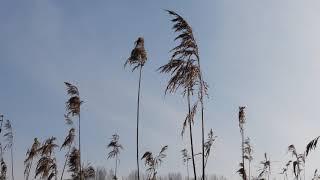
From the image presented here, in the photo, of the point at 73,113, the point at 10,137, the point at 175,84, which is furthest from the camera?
the point at 10,137

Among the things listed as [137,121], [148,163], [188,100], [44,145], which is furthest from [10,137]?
[188,100]

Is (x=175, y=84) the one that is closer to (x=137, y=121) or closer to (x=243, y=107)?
(x=137, y=121)

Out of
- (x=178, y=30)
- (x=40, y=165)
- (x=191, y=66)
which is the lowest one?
(x=40, y=165)

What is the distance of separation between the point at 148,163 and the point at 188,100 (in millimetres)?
14183

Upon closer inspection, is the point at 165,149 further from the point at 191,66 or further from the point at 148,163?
the point at 191,66

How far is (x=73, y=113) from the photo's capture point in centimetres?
2203

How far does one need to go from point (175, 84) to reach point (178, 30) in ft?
4.60

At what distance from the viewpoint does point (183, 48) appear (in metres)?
12.0

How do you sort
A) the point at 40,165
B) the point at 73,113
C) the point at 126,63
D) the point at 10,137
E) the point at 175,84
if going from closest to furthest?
the point at 175,84, the point at 126,63, the point at 73,113, the point at 40,165, the point at 10,137

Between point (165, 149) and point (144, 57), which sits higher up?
point (144, 57)

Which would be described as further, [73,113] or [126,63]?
[73,113]

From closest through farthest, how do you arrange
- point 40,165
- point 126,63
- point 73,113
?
1. point 126,63
2. point 73,113
3. point 40,165

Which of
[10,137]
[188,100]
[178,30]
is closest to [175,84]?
[188,100]

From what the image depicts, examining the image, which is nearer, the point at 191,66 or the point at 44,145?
the point at 191,66
